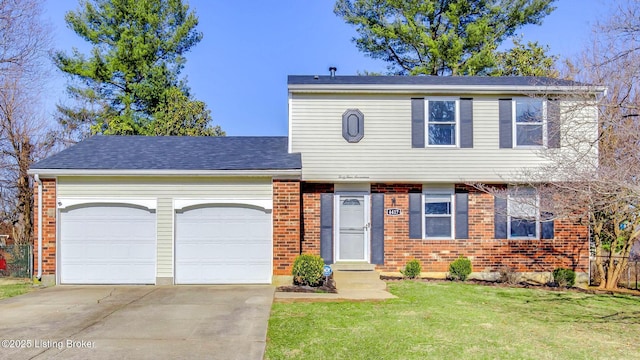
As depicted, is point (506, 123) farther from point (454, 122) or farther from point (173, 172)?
point (173, 172)

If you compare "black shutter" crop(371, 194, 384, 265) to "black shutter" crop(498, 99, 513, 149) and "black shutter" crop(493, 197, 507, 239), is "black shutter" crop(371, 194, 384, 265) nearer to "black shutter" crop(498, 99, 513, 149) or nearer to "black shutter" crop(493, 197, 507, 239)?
"black shutter" crop(493, 197, 507, 239)

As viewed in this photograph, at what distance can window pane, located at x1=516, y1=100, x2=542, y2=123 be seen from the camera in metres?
13.7

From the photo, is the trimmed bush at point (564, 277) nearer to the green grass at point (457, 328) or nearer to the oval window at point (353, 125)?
the green grass at point (457, 328)

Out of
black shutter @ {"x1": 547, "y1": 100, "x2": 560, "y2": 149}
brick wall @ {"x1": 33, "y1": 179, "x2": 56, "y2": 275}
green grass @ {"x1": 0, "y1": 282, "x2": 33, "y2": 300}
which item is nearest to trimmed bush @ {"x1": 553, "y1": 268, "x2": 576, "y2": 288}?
black shutter @ {"x1": 547, "y1": 100, "x2": 560, "y2": 149}

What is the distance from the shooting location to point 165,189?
12234mm

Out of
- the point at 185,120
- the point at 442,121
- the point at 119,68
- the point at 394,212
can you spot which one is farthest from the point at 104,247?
the point at 119,68

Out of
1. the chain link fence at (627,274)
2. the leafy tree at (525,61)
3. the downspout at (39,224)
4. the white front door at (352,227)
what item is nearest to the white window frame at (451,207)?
the white front door at (352,227)

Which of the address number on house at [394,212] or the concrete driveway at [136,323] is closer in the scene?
the concrete driveway at [136,323]

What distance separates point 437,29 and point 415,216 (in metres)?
14.3

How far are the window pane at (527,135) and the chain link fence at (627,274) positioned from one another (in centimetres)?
388

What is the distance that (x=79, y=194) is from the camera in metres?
12.2

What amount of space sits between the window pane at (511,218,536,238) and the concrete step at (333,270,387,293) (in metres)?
4.16

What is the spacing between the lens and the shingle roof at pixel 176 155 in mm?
12211

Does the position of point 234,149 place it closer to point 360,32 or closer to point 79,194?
point 79,194
